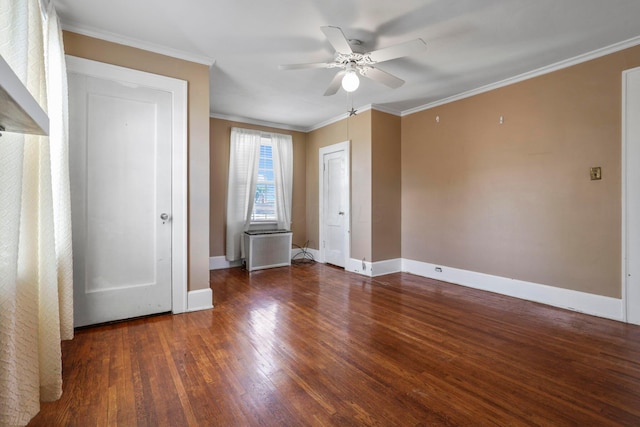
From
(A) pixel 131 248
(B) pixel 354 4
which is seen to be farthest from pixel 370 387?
(B) pixel 354 4

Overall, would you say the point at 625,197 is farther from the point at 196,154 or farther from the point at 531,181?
the point at 196,154

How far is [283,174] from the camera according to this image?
5.37 meters

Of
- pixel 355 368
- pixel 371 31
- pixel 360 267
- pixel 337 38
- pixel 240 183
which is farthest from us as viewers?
pixel 240 183

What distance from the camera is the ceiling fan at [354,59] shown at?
213 cm

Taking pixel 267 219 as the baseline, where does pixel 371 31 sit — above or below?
above

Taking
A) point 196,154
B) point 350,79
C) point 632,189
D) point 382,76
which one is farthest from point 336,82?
point 632,189

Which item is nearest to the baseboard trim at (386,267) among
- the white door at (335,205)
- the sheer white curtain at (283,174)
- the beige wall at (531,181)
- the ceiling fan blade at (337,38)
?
the beige wall at (531,181)

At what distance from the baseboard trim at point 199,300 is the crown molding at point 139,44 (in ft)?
7.63

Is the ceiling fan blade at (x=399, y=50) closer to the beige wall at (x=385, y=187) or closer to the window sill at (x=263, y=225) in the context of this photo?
the beige wall at (x=385, y=187)

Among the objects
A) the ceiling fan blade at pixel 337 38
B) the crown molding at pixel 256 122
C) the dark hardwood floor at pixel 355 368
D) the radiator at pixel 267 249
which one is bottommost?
the dark hardwood floor at pixel 355 368

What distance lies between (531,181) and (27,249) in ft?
14.0

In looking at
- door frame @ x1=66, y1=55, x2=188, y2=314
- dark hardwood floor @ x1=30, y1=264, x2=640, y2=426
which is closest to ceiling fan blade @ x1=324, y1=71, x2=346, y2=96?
door frame @ x1=66, y1=55, x2=188, y2=314

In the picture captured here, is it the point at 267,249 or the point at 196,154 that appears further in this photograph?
the point at 267,249

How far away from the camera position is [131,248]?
2646mm
